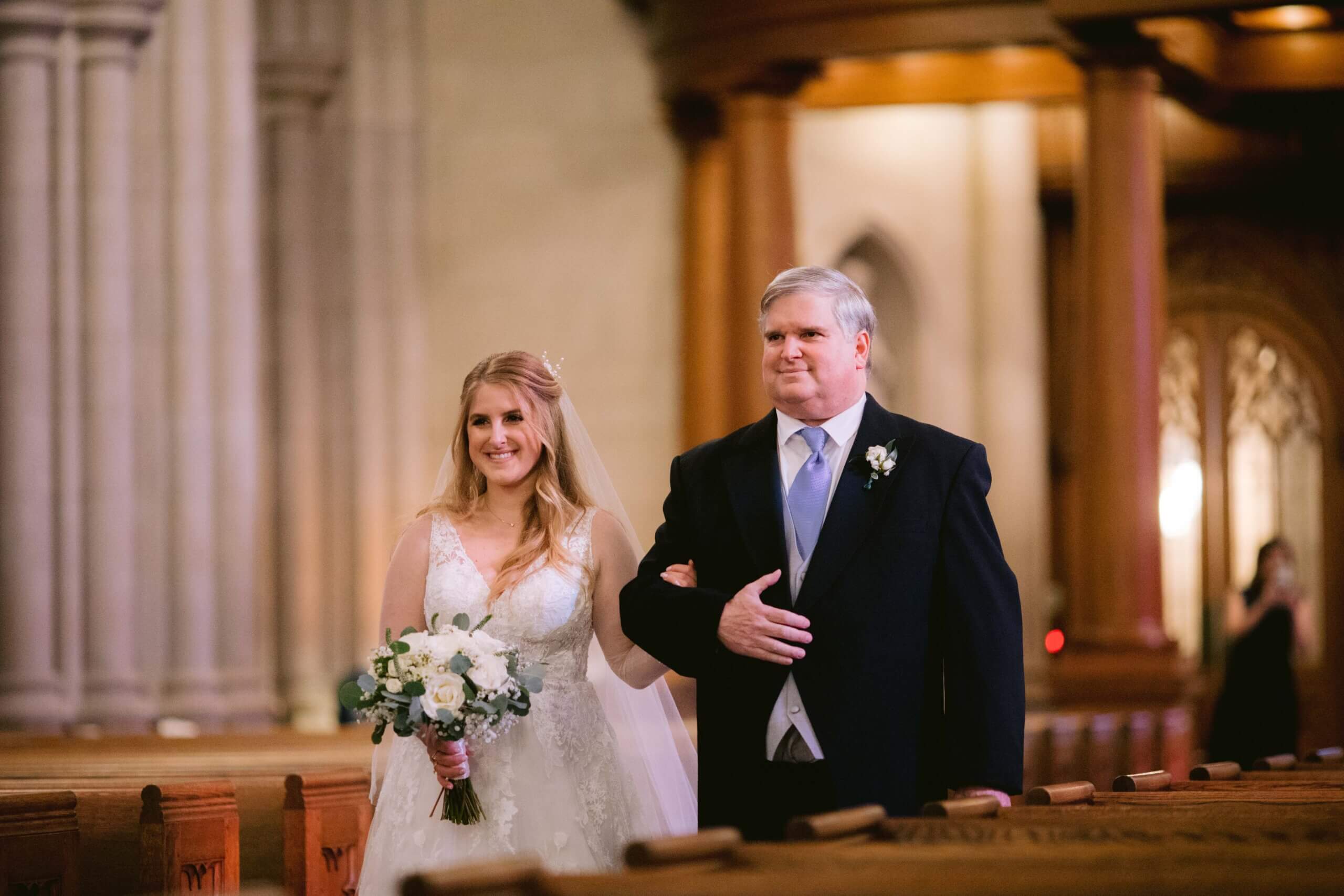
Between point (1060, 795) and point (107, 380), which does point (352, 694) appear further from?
point (107, 380)

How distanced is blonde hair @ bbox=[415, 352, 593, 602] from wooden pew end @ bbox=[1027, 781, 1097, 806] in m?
1.27

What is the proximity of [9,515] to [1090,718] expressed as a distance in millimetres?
5151

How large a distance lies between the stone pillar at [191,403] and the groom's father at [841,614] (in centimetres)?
558

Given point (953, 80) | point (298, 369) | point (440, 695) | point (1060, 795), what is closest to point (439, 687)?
point (440, 695)

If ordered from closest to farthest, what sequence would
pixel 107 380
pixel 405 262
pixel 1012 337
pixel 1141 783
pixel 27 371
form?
pixel 1141 783 < pixel 27 371 < pixel 107 380 < pixel 405 262 < pixel 1012 337

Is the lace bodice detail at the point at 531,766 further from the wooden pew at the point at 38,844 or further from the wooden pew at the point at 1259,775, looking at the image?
the wooden pew at the point at 1259,775

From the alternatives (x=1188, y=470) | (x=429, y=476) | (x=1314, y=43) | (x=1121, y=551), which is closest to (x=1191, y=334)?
(x=1188, y=470)

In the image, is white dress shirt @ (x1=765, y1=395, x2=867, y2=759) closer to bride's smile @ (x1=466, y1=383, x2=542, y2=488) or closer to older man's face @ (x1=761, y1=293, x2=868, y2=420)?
older man's face @ (x1=761, y1=293, x2=868, y2=420)

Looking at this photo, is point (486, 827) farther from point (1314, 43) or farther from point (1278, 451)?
point (1278, 451)

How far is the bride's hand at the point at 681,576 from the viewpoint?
352cm

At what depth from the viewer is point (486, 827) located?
4.12 meters

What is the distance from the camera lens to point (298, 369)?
1112 cm

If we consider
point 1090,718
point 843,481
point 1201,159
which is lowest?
point 1090,718

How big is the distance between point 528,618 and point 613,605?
0.73 ft
